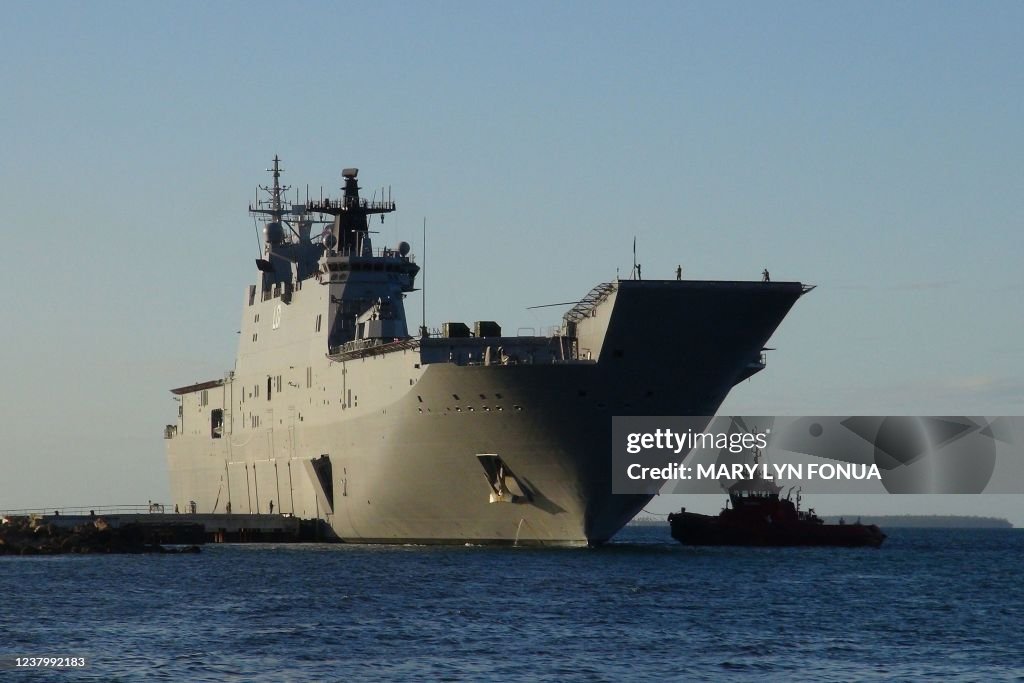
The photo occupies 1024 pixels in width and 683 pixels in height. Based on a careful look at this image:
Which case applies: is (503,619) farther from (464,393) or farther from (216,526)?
(216,526)

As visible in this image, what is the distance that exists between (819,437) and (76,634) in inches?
1055

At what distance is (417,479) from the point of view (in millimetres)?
55188

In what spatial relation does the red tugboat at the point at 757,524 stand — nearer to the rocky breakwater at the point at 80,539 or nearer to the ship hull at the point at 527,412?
the ship hull at the point at 527,412

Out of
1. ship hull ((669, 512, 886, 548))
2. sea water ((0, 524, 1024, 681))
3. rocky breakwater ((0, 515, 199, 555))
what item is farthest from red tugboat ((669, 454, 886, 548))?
rocky breakwater ((0, 515, 199, 555))

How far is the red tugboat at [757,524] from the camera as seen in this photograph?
73.7m

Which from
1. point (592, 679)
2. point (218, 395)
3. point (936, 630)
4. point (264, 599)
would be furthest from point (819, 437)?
point (218, 395)

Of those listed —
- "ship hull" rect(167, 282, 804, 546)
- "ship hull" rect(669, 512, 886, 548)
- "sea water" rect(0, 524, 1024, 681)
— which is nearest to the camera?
"sea water" rect(0, 524, 1024, 681)

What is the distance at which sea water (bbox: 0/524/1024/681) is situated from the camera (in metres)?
30.1

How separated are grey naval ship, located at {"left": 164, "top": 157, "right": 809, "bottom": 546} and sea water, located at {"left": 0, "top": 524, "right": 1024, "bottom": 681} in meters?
1.85

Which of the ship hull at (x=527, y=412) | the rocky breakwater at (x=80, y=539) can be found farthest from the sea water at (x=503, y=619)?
the rocky breakwater at (x=80, y=539)

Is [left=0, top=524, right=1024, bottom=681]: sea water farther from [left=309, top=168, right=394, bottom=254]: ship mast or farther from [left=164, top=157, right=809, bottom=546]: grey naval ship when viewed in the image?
[left=309, top=168, right=394, bottom=254]: ship mast

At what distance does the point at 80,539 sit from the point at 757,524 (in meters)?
28.9

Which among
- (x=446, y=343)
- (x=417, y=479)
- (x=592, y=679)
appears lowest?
(x=592, y=679)

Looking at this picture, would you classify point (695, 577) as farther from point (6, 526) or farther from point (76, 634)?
point (6, 526)
